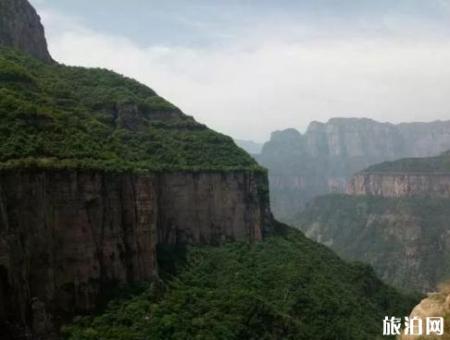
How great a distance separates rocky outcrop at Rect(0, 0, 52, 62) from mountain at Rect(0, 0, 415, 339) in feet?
0.90

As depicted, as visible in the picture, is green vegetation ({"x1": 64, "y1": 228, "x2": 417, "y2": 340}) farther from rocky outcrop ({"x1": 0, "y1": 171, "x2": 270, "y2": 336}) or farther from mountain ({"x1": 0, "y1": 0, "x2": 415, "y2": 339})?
rocky outcrop ({"x1": 0, "y1": 171, "x2": 270, "y2": 336})

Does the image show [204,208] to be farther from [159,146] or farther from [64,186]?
[64,186]

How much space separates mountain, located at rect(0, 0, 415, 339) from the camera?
44688 mm

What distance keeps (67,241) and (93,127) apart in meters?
16.3

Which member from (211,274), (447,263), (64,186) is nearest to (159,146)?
(211,274)

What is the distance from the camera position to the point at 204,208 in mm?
74312

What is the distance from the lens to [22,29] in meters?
86.9

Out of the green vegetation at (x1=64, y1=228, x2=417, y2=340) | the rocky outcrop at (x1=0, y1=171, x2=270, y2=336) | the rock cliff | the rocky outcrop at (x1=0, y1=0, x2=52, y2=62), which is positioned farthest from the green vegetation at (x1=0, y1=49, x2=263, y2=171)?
the green vegetation at (x1=64, y1=228, x2=417, y2=340)

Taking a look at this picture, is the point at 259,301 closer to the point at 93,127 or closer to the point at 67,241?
the point at 67,241

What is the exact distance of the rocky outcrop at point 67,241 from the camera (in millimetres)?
42594

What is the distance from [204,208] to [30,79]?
22322 mm

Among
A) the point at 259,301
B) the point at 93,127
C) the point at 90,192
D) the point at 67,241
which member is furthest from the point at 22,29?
the point at 67,241

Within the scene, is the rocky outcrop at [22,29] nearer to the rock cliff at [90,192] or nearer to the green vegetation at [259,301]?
the rock cliff at [90,192]

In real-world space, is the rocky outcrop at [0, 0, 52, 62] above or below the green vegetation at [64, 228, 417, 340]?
above
